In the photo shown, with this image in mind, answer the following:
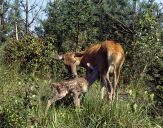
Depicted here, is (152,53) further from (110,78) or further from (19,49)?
(19,49)

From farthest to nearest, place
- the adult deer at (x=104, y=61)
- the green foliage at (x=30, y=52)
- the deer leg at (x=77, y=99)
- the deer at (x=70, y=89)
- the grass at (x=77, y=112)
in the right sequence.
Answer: the green foliage at (x=30, y=52)
the adult deer at (x=104, y=61)
the deer at (x=70, y=89)
the deer leg at (x=77, y=99)
the grass at (x=77, y=112)

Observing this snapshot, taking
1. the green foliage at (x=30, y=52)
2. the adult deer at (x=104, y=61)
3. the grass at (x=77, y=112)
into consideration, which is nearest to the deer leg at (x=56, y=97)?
the grass at (x=77, y=112)

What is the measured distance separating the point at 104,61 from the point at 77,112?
397 cm

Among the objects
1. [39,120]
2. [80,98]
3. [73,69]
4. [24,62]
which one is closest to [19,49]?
[24,62]

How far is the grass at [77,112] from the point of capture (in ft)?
29.5

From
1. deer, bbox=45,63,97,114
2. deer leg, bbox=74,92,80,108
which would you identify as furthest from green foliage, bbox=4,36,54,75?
deer leg, bbox=74,92,80,108

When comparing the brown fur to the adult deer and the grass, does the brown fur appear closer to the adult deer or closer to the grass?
the grass

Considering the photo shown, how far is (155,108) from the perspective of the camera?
33.8ft

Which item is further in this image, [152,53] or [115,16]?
[115,16]

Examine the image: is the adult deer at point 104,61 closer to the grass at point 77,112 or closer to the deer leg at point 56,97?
the deer leg at point 56,97

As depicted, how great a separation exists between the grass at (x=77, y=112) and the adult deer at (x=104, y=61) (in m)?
2.21

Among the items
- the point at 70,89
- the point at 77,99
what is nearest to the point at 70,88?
the point at 70,89

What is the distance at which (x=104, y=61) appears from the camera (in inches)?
519

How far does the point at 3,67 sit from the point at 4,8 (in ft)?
38.3
